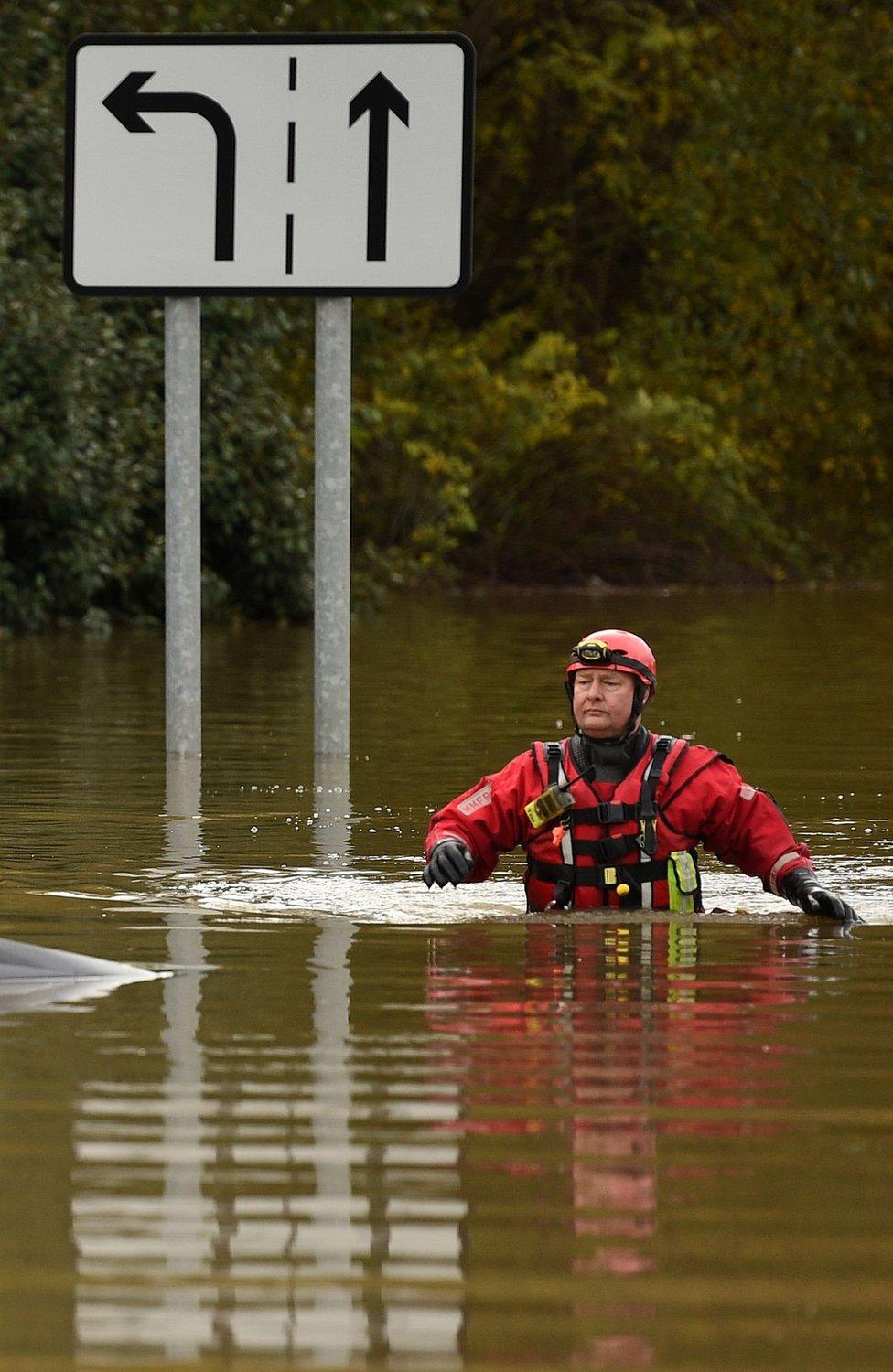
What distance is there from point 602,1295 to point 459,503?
38642mm

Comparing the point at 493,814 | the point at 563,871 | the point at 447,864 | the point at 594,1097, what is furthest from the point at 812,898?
the point at 594,1097

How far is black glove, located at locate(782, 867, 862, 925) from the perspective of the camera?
10.8 m

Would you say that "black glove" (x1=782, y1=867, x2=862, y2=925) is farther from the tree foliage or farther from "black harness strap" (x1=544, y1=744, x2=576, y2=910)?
the tree foliage

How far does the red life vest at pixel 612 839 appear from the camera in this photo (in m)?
10.8

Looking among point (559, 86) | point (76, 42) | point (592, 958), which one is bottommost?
point (592, 958)

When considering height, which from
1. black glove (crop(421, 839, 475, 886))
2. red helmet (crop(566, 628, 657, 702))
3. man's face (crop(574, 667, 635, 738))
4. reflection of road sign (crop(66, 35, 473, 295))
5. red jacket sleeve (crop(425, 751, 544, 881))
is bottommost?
black glove (crop(421, 839, 475, 886))

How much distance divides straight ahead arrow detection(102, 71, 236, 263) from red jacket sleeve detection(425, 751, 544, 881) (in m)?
7.39

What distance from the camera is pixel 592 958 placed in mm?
9898

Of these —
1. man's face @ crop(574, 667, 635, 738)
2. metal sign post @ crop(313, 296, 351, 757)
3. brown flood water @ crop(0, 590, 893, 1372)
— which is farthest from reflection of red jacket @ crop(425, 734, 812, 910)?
metal sign post @ crop(313, 296, 351, 757)

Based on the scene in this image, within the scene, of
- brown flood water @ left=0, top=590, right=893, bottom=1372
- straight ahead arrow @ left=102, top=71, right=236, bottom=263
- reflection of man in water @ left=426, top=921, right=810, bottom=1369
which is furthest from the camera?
straight ahead arrow @ left=102, top=71, right=236, bottom=263

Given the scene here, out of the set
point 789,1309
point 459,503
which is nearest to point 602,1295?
point 789,1309

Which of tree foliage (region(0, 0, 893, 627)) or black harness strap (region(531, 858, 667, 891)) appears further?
tree foliage (region(0, 0, 893, 627))

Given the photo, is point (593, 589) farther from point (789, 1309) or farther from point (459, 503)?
point (789, 1309)

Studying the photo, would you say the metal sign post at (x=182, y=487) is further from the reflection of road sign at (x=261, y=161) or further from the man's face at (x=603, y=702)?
the man's face at (x=603, y=702)
